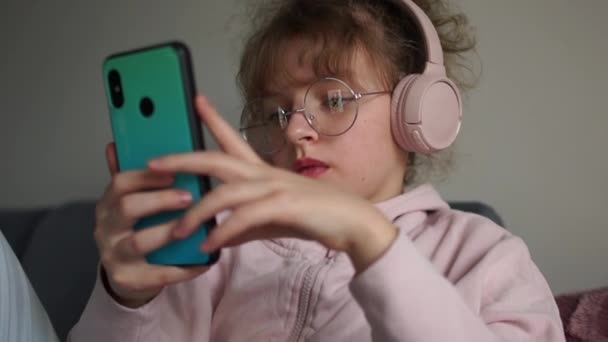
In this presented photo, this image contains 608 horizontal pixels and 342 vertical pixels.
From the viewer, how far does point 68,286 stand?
3.78 ft

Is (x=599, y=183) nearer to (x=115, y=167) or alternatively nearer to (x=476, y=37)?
(x=476, y=37)

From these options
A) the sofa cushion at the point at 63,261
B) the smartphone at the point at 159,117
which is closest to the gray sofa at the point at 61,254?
the sofa cushion at the point at 63,261

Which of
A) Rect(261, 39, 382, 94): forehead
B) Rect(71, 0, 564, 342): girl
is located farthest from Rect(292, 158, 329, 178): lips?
Rect(261, 39, 382, 94): forehead

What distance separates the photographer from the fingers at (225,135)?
0.48 meters

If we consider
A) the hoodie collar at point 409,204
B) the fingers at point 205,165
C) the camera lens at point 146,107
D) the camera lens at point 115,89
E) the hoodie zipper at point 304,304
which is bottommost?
the hoodie zipper at point 304,304

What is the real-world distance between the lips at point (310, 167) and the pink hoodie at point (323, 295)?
0.10m

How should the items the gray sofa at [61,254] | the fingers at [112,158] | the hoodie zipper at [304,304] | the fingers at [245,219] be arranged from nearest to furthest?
the fingers at [245,219] < the fingers at [112,158] < the hoodie zipper at [304,304] < the gray sofa at [61,254]

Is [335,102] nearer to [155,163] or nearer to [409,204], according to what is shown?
[409,204]

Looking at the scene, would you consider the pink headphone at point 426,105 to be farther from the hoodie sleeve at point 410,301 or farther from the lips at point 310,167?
the hoodie sleeve at point 410,301

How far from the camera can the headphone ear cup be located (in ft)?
2.48

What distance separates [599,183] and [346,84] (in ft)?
2.14

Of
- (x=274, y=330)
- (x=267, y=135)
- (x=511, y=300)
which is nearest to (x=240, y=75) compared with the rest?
(x=267, y=135)

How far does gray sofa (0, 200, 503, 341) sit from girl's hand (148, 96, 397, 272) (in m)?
0.63

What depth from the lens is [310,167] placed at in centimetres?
79
